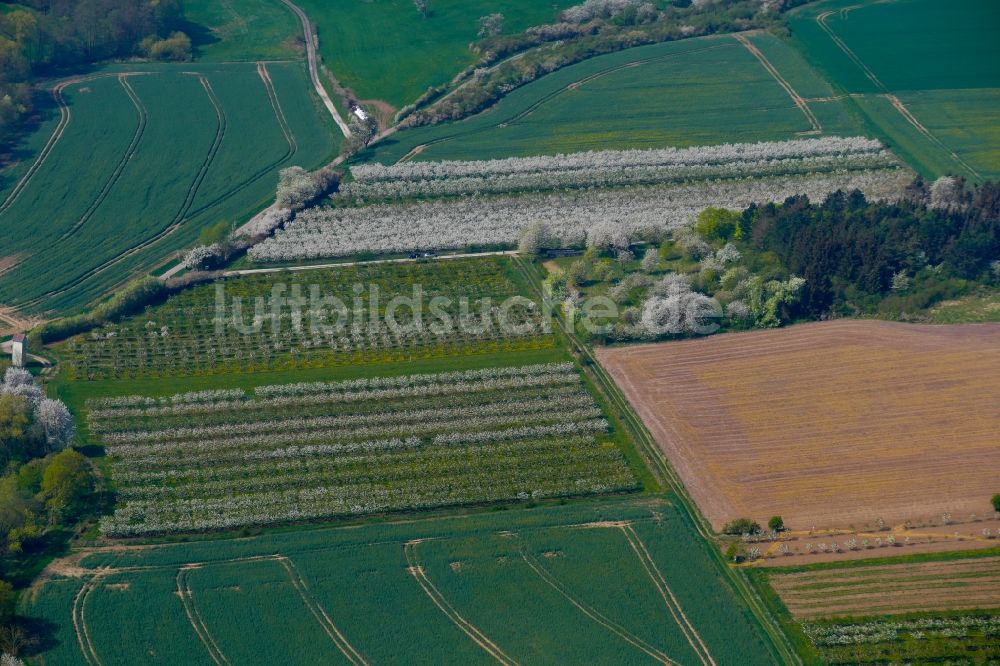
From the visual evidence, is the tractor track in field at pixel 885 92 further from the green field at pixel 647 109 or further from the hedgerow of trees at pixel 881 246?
the hedgerow of trees at pixel 881 246

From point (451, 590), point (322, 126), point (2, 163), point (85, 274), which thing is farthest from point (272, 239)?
point (451, 590)

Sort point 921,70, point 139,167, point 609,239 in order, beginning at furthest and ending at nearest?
point 921,70, point 139,167, point 609,239

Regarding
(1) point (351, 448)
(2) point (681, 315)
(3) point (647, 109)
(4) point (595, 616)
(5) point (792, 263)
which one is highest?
(3) point (647, 109)

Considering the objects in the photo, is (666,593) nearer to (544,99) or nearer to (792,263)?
(792,263)

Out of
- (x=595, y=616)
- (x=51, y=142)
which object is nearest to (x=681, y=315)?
(x=595, y=616)

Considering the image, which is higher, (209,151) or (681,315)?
(209,151)

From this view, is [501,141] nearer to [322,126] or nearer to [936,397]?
[322,126]

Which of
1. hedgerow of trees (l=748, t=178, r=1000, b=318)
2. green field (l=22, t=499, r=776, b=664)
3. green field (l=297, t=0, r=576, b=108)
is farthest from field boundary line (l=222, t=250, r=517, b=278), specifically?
green field (l=22, t=499, r=776, b=664)
